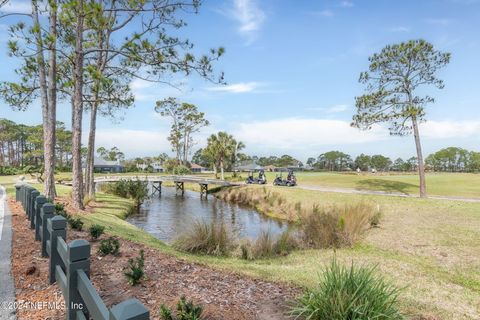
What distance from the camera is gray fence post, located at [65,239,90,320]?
8.27 feet

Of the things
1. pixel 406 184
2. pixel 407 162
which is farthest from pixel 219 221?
pixel 407 162

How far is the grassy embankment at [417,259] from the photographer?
476 cm

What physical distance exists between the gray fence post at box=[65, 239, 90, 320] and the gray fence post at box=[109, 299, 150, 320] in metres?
1.22

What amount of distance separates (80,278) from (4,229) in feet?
17.7

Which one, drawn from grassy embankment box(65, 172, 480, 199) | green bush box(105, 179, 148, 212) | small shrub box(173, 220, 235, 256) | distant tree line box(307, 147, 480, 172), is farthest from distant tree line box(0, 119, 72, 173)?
distant tree line box(307, 147, 480, 172)

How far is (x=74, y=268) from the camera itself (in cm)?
253

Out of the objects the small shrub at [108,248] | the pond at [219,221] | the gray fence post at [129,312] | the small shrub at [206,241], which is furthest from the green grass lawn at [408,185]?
the gray fence post at [129,312]

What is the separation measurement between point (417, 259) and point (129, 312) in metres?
7.90

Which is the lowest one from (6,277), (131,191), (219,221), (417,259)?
(219,221)

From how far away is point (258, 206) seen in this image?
75.0 ft

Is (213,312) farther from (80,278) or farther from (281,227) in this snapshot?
(281,227)

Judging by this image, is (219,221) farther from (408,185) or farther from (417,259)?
(408,185)

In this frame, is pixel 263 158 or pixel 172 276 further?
pixel 263 158

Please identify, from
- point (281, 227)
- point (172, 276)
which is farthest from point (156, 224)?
point (172, 276)
